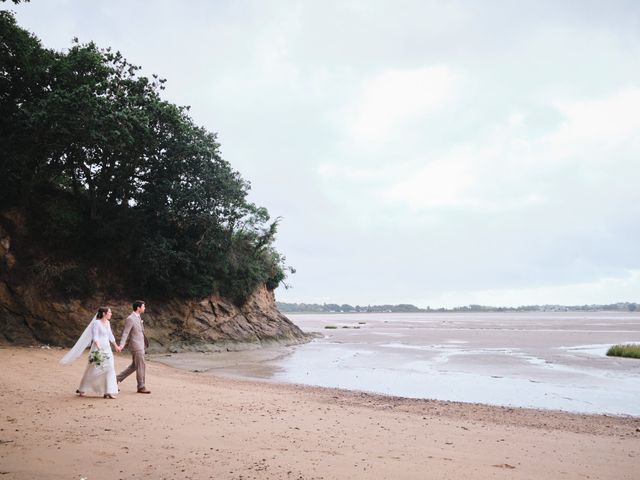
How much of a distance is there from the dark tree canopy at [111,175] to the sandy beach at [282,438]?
544 inches

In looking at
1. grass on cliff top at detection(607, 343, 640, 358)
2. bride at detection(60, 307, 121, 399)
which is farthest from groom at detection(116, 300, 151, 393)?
grass on cliff top at detection(607, 343, 640, 358)

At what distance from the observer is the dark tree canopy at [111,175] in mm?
23031

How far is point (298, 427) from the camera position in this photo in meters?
9.06

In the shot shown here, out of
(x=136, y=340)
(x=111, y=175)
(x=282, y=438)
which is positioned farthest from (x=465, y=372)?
(x=111, y=175)

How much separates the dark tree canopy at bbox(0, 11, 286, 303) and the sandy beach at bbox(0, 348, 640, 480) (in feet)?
45.4

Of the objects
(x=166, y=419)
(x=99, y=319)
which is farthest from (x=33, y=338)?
(x=166, y=419)

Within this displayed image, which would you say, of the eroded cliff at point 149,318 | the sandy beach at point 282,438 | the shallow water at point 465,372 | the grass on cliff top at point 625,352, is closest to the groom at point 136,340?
the sandy beach at point 282,438

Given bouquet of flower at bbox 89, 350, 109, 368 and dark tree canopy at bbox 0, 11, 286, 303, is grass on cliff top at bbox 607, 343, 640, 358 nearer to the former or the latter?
dark tree canopy at bbox 0, 11, 286, 303

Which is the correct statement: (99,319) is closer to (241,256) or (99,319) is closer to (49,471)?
(49,471)

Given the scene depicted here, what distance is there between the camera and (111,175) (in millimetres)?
27547

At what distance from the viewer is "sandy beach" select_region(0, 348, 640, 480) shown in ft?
20.9

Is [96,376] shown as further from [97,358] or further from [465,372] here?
[465,372]

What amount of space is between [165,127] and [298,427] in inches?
954

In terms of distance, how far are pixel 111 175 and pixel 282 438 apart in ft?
77.9
